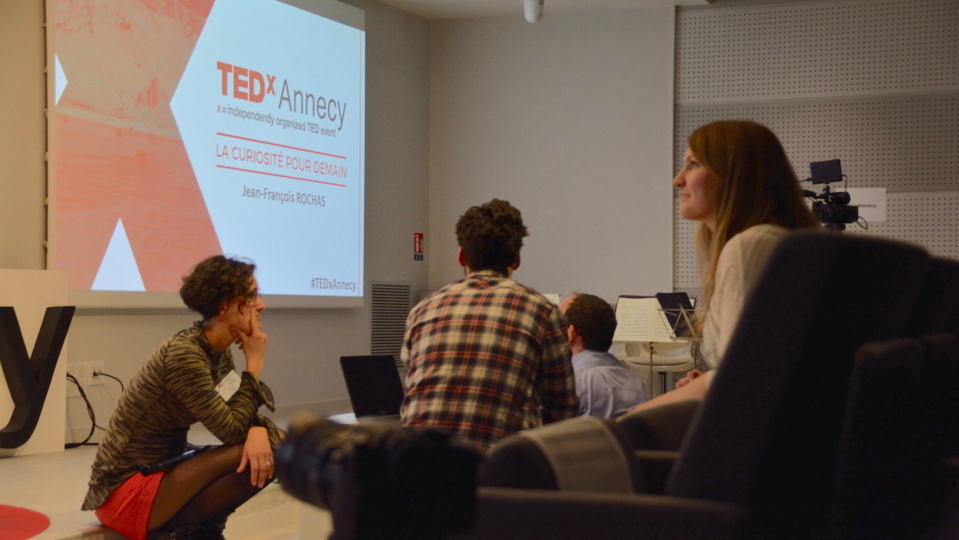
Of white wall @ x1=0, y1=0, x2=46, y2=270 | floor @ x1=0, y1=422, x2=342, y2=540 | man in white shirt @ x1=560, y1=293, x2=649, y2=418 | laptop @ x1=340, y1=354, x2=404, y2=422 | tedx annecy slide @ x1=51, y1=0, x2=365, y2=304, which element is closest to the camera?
man in white shirt @ x1=560, y1=293, x2=649, y2=418

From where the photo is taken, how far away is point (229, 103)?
5.56 metres

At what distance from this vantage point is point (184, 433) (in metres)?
2.54

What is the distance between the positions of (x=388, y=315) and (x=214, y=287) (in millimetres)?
4537

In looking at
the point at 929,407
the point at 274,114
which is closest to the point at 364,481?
the point at 929,407

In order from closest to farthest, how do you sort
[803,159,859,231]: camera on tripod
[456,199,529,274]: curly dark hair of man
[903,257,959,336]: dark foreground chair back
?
[903,257,959,336]: dark foreground chair back, [456,199,529,274]: curly dark hair of man, [803,159,859,231]: camera on tripod

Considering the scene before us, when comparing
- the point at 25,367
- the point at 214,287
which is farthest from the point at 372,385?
the point at 25,367

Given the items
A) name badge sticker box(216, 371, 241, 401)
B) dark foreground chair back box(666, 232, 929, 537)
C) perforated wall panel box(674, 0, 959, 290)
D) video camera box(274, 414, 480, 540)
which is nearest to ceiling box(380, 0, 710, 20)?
perforated wall panel box(674, 0, 959, 290)

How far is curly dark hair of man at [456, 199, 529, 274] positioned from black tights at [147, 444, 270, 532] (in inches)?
34.6

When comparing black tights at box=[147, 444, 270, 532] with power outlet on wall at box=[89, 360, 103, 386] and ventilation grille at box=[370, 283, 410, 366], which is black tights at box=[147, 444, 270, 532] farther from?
ventilation grille at box=[370, 283, 410, 366]

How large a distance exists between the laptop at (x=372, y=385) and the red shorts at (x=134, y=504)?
1.10m

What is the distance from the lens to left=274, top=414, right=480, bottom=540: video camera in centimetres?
79

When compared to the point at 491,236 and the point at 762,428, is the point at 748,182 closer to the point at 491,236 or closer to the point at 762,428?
the point at 762,428

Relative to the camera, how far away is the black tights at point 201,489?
238 cm

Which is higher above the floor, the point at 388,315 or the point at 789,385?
the point at 789,385
